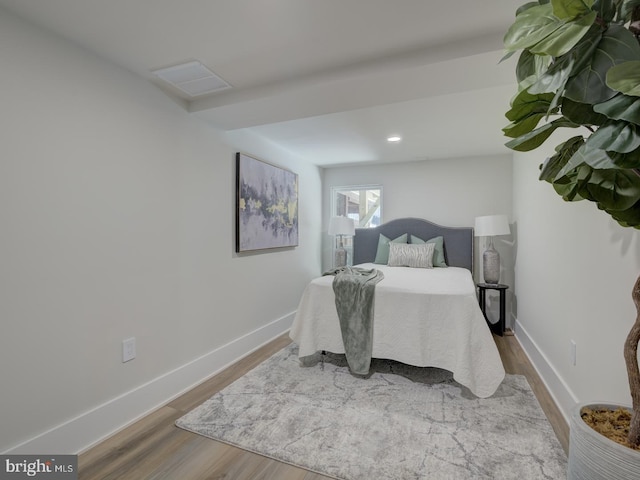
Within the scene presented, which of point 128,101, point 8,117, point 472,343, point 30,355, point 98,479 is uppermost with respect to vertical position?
point 128,101

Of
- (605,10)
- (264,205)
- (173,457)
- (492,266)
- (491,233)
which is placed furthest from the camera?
(492,266)

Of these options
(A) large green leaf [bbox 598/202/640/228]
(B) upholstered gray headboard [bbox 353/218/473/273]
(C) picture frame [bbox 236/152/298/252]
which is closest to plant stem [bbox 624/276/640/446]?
(A) large green leaf [bbox 598/202/640/228]

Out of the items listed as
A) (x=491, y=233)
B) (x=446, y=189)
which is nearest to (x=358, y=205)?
(x=446, y=189)

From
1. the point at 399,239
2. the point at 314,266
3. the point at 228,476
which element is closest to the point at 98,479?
the point at 228,476

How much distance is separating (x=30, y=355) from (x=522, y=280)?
163 inches

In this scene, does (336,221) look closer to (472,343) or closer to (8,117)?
(472,343)

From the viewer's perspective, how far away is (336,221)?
173 inches

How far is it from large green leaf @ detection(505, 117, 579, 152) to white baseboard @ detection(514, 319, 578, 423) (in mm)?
1441

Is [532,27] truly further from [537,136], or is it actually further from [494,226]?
[494,226]

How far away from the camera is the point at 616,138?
71cm

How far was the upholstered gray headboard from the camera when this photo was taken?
4.25 metres

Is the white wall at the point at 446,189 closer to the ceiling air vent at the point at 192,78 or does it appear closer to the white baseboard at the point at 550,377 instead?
the white baseboard at the point at 550,377

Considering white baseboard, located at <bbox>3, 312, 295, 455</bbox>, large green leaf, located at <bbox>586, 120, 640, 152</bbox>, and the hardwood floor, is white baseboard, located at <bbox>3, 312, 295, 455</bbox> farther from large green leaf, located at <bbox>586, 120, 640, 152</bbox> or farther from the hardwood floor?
large green leaf, located at <bbox>586, 120, 640, 152</bbox>

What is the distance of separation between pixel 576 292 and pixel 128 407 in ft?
9.35
